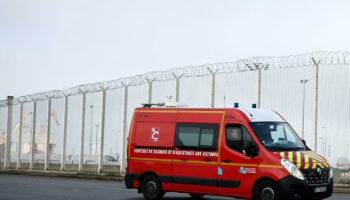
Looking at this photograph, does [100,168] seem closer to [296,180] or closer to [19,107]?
[19,107]

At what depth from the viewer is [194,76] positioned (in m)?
28.2

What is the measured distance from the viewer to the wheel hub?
14727 millimetres

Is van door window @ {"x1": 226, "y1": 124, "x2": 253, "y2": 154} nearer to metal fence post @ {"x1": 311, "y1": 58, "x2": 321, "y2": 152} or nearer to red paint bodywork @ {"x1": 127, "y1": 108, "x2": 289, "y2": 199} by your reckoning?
red paint bodywork @ {"x1": 127, "y1": 108, "x2": 289, "y2": 199}

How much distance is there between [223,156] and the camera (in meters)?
15.9

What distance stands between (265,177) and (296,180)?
0.78m

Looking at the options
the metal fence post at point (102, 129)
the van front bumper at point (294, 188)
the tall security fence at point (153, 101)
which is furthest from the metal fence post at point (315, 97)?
the metal fence post at point (102, 129)

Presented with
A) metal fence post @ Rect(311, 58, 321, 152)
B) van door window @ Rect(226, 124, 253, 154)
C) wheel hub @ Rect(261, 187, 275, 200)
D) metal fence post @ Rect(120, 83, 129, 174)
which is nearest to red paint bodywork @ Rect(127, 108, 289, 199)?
van door window @ Rect(226, 124, 253, 154)

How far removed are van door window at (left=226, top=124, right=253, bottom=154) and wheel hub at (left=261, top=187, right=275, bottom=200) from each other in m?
1.12

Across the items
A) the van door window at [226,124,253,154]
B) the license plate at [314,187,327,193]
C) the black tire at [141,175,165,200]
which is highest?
the van door window at [226,124,253,154]

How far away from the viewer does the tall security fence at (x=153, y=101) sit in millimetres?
23953

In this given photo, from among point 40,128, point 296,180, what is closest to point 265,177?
point 296,180

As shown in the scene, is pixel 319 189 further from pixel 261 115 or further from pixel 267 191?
pixel 261 115

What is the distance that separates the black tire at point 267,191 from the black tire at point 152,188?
125 inches

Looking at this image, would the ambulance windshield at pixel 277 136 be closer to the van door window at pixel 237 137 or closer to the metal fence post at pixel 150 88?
the van door window at pixel 237 137
